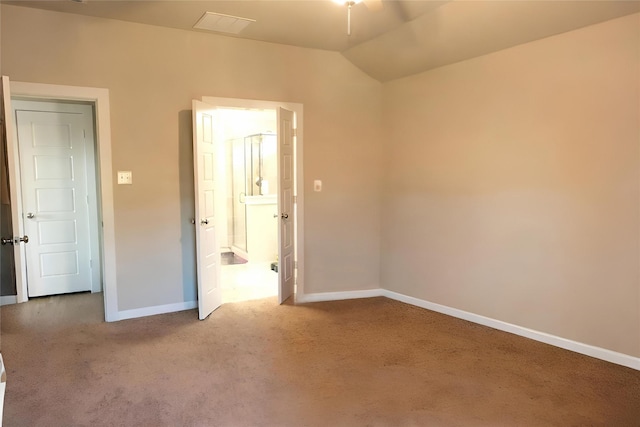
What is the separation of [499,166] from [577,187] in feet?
2.18

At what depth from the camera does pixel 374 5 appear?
131 inches

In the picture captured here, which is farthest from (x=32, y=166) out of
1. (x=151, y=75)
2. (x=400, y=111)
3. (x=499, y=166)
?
(x=499, y=166)

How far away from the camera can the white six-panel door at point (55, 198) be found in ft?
15.2

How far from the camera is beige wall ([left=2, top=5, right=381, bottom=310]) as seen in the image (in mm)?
3648

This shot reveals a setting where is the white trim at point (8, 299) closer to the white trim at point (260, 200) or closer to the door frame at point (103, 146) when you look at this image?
the door frame at point (103, 146)

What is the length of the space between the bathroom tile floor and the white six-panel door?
5.59 ft

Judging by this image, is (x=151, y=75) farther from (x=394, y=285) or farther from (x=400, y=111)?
(x=394, y=285)

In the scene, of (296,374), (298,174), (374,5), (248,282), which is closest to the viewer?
(296,374)

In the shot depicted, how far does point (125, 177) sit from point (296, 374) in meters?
2.43

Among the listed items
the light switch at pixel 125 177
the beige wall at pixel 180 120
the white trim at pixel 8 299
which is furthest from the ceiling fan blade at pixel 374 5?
the white trim at pixel 8 299

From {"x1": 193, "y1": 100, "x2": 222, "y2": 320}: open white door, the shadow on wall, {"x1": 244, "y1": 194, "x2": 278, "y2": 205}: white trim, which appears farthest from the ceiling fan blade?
{"x1": 244, "y1": 194, "x2": 278, "y2": 205}: white trim

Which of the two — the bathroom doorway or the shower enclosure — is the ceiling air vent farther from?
the shower enclosure

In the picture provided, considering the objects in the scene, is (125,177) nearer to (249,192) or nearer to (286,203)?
(286,203)

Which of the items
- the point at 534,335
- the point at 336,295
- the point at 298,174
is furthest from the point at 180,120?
the point at 534,335
